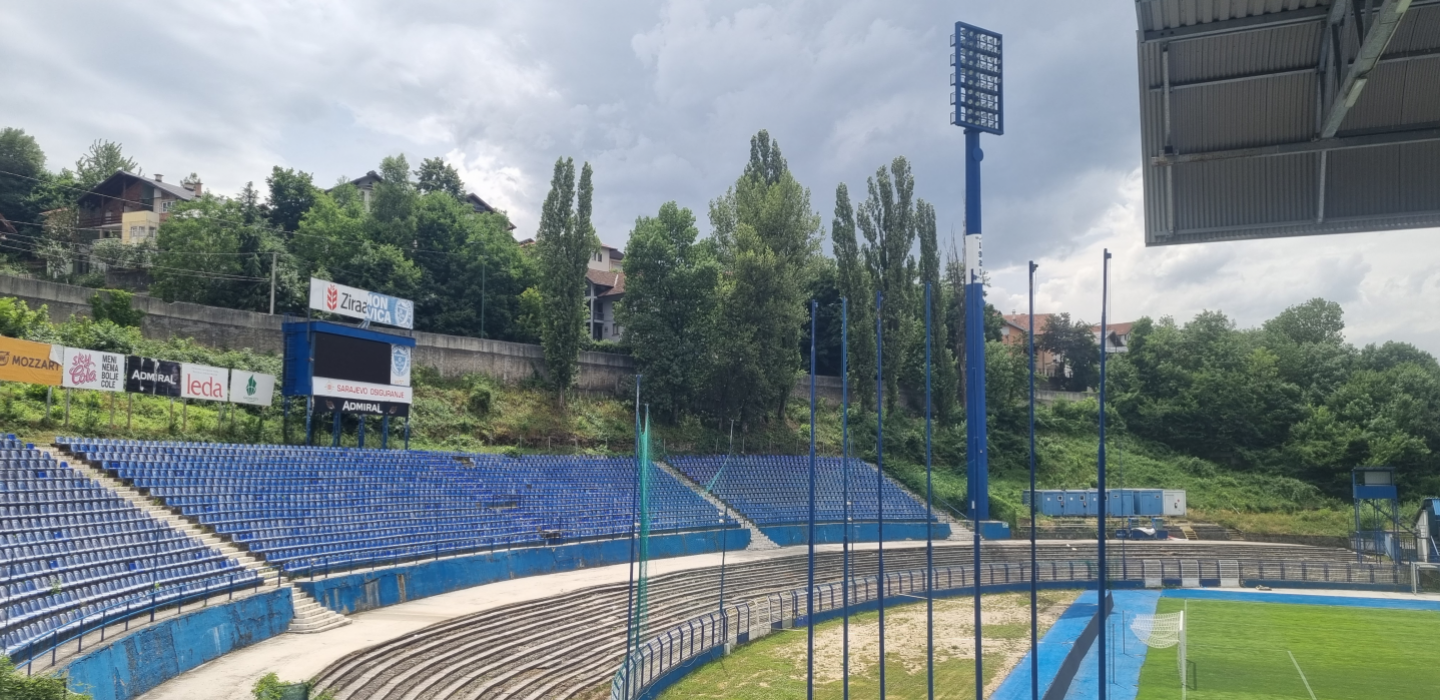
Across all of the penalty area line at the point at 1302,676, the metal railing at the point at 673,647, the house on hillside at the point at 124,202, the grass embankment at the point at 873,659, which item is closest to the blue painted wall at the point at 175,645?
the metal railing at the point at 673,647

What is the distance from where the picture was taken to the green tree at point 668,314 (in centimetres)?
5219

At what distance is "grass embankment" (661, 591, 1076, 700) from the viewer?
22391 millimetres

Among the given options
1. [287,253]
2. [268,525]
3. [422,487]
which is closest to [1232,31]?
[268,525]

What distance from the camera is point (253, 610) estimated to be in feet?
65.2

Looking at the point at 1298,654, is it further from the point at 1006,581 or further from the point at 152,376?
the point at 152,376

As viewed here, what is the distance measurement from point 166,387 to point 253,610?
45.5 ft

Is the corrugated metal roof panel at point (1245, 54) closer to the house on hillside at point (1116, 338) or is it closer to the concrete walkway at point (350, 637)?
the concrete walkway at point (350, 637)

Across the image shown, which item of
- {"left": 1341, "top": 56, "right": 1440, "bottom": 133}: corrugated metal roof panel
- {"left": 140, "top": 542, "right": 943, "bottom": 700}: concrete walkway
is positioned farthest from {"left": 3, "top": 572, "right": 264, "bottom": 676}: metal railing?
{"left": 1341, "top": 56, "right": 1440, "bottom": 133}: corrugated metal roof panel

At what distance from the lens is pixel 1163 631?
102 ft

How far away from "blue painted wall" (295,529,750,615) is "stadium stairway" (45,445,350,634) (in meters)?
0.63

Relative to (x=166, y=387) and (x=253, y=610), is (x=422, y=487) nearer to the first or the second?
(x=166, y=387)

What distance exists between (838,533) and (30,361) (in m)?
31.9

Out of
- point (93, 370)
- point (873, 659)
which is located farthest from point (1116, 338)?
point (93, 370)

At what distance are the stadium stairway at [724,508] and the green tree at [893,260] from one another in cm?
1655
